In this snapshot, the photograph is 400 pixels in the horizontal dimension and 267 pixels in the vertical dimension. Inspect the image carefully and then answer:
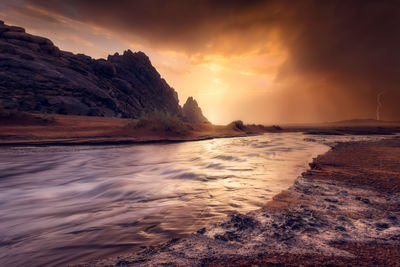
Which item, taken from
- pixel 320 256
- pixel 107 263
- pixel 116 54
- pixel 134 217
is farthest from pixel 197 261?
pixel 116 54

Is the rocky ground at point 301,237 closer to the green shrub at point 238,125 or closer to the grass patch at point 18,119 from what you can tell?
the grass patch at point 18,119

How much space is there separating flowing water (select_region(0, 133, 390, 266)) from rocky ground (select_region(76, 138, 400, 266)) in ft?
1.10

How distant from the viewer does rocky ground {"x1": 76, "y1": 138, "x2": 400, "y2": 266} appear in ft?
5.22

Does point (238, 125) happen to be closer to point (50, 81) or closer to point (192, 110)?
point (50, 81)

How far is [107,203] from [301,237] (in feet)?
11.0

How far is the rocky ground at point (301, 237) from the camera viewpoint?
1.59 m

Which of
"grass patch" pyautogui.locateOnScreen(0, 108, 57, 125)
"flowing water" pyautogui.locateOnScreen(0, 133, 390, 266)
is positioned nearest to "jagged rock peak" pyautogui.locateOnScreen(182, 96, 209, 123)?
"grass patch" pyautogui.locateOnScreen(0, 108, 57, 125)

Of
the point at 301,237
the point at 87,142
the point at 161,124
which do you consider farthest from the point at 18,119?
the point at 301,237

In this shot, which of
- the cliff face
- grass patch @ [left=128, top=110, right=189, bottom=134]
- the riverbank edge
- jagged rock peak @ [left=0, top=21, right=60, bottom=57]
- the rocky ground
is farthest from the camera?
jagged rock peak @ [left=0, top=21, right=60, bottom=57]

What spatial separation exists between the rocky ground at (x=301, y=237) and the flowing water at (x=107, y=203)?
34 centimetres

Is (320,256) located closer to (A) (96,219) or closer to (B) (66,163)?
(A) (96,219)

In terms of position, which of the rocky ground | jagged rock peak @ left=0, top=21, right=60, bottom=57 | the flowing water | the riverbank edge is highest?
jagged rock peak @ left=0, top=21, right=60, bottom=57

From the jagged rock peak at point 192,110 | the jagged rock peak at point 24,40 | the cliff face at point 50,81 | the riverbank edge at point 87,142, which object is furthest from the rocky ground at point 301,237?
the jagged rock peak at point 192,110

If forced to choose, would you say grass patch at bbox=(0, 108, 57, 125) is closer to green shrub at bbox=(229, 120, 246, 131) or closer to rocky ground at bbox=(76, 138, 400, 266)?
rocky ground at bbox=(76, 138, 400, 266)
